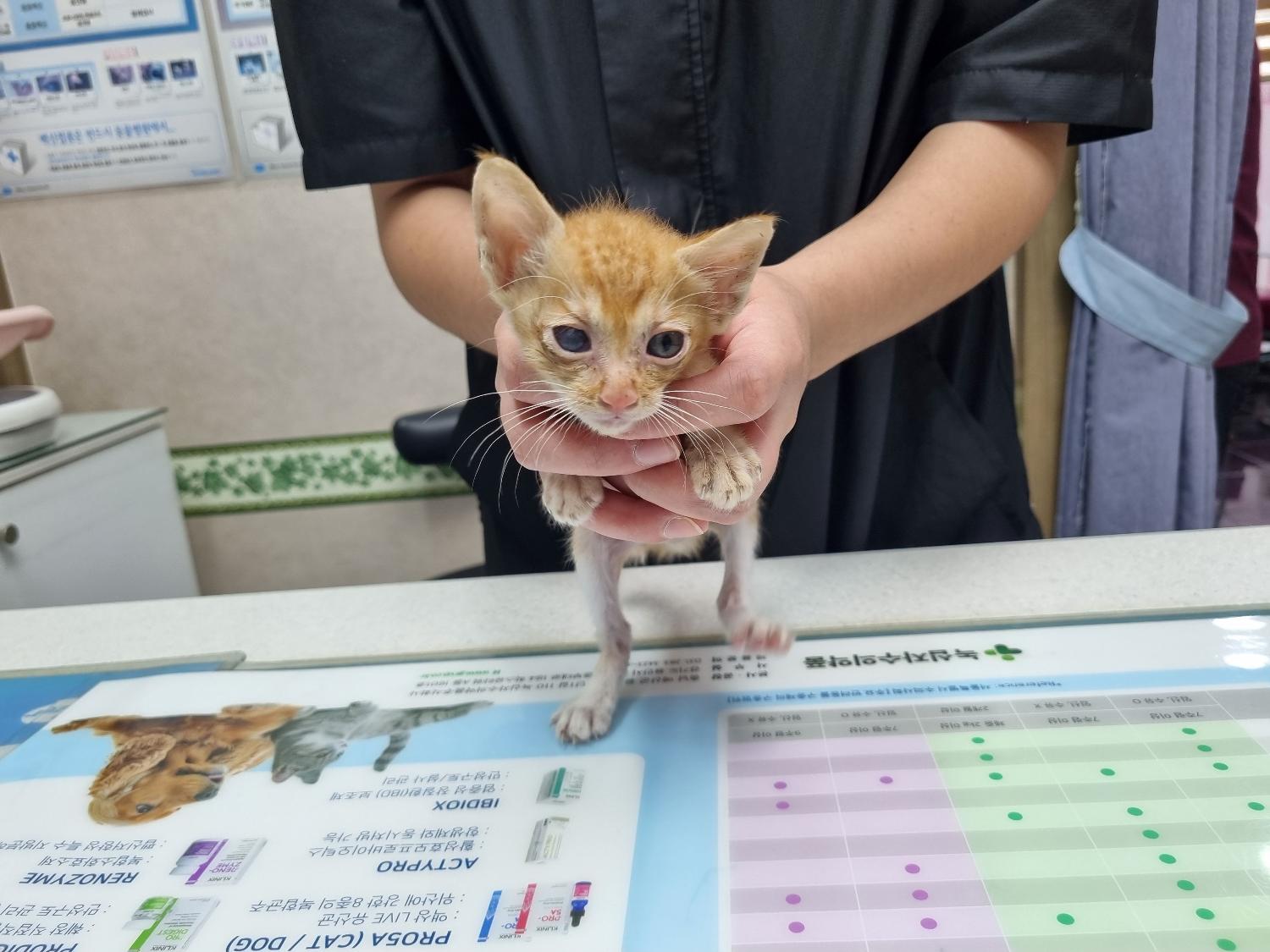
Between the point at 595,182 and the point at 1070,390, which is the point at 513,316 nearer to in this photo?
the point at 595,182

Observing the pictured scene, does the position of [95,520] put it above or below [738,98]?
below

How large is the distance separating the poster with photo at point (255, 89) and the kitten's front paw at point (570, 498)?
1.61 metres

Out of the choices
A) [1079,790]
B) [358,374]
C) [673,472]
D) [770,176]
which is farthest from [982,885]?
[358,374]

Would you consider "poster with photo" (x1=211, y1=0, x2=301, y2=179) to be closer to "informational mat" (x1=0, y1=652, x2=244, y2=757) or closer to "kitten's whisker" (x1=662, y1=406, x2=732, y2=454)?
"informational mat" (x1=0, y1=652, x2=244, y2=757)

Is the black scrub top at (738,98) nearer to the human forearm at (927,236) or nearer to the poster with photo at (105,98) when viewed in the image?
the human forearm at (927,236)

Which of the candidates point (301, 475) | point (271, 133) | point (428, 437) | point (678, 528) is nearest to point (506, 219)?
point (678, 528)

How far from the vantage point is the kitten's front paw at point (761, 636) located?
775 millimetres

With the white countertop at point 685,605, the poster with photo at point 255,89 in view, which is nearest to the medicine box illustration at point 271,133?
the poster with photo at point 255,89

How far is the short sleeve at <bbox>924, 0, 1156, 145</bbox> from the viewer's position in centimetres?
80

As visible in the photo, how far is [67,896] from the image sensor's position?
1.87 ft

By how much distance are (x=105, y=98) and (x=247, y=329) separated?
0.61m

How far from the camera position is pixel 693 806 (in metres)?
0.62

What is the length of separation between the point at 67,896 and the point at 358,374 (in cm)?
166

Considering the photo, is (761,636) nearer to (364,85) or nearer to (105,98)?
(364,85)
